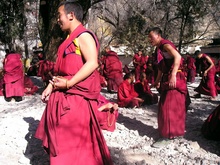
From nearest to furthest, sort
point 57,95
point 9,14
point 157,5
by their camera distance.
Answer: point 57,95 → point 9,14 → point 157,5

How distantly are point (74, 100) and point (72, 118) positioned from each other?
157 mm

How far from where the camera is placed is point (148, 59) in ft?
40.1

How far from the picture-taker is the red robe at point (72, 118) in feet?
8.18

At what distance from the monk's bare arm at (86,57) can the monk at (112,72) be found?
658 cm

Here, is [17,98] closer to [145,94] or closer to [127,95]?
[127,95]

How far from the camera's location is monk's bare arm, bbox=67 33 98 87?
92.6 inches

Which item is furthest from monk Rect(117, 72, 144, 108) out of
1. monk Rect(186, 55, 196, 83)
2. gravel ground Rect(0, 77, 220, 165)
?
monk Rect(186, 55, 196, 83)

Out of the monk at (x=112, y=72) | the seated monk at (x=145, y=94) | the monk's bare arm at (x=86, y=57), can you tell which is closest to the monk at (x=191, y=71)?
the monk at (x=112, y=72)

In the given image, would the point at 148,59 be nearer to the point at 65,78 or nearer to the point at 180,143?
the point at 180,143

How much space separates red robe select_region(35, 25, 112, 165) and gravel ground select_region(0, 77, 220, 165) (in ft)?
3.11

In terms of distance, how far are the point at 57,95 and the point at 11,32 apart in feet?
39.9

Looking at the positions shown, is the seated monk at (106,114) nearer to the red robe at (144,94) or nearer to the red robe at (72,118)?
the red robe at (72,118)

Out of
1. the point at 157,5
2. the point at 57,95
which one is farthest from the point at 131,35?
the point at 57,95

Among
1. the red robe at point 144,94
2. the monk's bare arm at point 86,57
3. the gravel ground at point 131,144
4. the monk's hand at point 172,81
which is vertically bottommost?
the gravel ground at point 131,144
